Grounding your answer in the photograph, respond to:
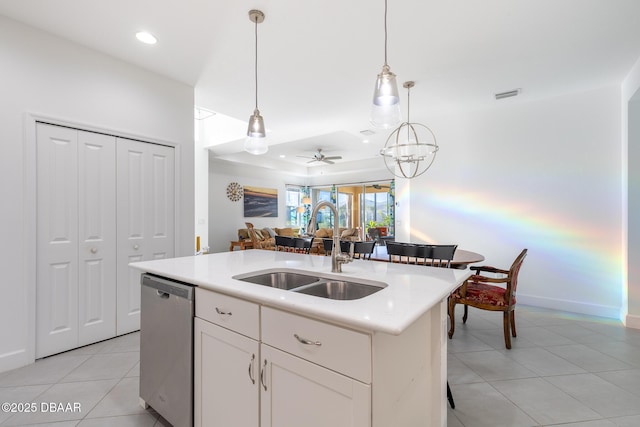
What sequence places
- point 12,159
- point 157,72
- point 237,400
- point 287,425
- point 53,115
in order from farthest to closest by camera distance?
point 157,72
point 53,115
point 12,159
point 237,400
point 287,425

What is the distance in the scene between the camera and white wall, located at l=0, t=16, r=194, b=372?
7.29 ft

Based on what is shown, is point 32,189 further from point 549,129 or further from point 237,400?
point 549,129

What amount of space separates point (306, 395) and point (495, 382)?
1.73 metres

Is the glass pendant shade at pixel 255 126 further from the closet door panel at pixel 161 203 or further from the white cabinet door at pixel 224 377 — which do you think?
the white cabinet door at pixel 224 377

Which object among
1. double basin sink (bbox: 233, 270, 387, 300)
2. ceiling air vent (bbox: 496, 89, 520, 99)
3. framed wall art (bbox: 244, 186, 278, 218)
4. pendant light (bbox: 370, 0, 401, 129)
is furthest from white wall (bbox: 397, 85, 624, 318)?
framed wall art (bbox: 244, 186, 278, 218)

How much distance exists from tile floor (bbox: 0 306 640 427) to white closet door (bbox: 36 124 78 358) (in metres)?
0.23

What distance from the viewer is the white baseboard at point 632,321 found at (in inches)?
120

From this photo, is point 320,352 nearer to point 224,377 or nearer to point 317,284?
point 317,284

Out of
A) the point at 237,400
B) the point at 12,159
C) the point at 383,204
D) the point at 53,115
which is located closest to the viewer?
the point at 237,400

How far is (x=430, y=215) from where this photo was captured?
4.50m

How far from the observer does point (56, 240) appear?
2463mm

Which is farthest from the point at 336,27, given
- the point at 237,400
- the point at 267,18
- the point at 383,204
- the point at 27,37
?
the point at 383,204

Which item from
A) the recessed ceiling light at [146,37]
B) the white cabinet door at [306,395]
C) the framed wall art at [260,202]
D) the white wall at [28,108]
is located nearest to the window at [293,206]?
the framed wall art at [260,202]

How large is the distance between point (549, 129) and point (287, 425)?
4424 mm
